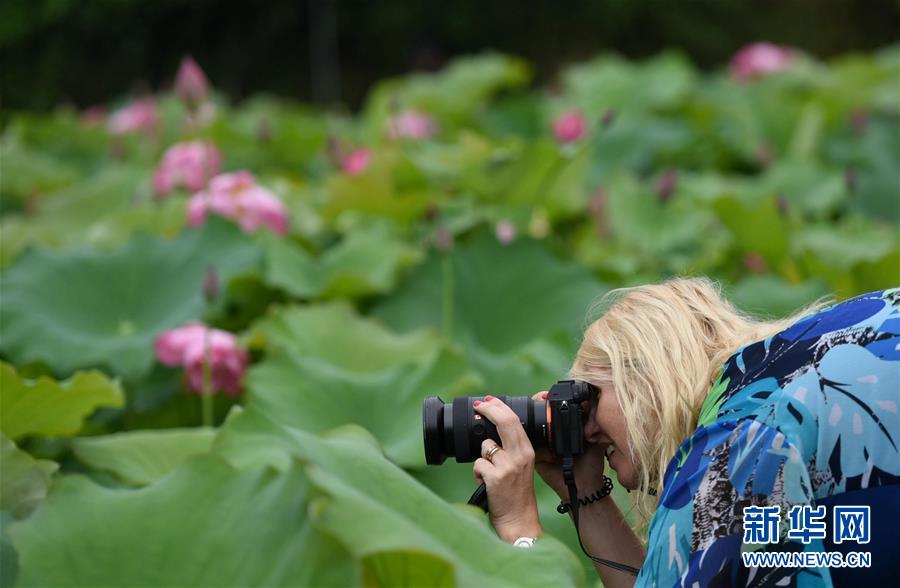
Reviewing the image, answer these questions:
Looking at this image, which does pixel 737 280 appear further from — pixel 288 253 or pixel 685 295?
pixel 685 295

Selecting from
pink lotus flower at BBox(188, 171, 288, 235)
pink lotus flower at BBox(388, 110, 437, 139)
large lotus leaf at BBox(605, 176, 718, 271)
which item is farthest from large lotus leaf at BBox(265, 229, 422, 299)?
pink lotus flower at BBox(388, 110, 437, 139)

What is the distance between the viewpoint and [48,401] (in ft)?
6.39

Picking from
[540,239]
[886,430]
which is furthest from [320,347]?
[886,430]

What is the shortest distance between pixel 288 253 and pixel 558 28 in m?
10.2

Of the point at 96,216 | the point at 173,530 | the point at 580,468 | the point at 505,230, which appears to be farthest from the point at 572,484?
the point at 96,216

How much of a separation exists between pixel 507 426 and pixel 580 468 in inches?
5.3

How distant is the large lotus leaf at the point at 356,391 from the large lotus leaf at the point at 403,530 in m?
0.65

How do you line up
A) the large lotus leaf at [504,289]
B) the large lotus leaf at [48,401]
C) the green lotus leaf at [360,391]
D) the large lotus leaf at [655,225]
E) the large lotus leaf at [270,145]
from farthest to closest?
the large lotus leaf at [270,145] < the large lotus leaf at [655,225] < the large lotus leaf at [504,289] < the green lotus leaf at [360,391] < the large lotus leaf at [48,401]

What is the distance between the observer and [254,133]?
189 inches

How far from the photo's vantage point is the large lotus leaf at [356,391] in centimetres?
207

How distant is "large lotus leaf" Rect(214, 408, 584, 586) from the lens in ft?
3.52

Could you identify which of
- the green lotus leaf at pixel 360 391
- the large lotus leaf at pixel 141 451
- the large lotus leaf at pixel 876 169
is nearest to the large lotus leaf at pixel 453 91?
the large lotus leaf at pixel 876 169

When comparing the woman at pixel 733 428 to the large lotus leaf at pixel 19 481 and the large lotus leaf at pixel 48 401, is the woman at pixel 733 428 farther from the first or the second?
the large lotus leaf at pixel 48 401

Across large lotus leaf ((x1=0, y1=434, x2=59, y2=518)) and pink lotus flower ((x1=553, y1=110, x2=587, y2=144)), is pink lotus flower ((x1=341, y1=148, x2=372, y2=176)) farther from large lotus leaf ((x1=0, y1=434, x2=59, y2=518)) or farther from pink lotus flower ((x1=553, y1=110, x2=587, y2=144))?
large lotus leaf ((x1=0, y1=434, x2=59, y2=518))
